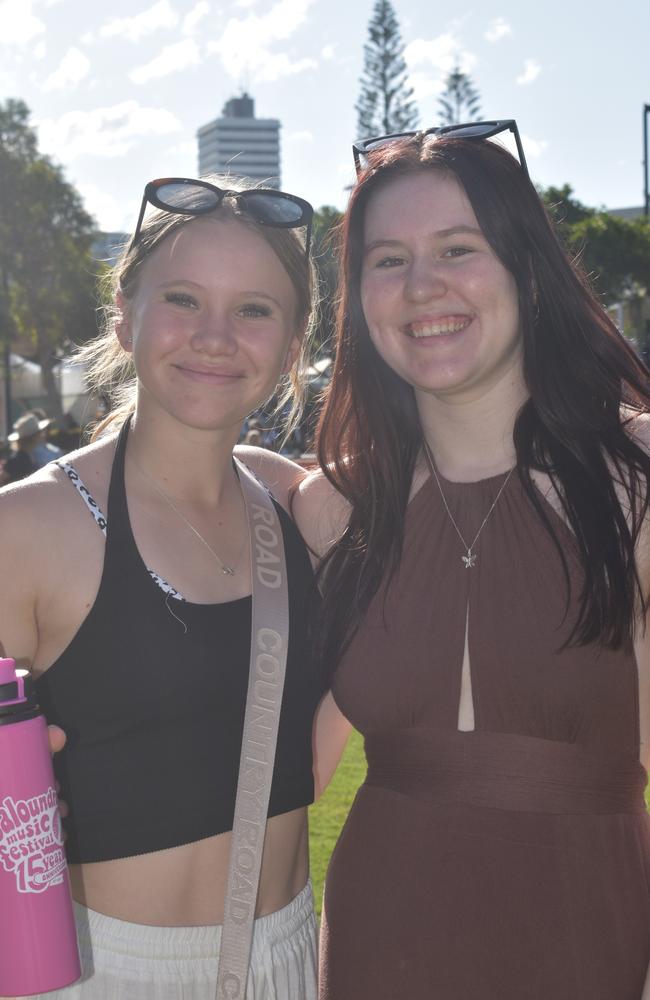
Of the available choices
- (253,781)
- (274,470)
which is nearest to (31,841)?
(253,781)

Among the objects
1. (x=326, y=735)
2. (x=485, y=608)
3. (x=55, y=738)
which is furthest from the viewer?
(x=326, y=735)

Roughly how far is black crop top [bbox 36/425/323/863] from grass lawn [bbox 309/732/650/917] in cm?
266

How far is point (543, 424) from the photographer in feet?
8.77

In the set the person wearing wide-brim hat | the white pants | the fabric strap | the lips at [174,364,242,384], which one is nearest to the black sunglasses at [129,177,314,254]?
the lips at [174,364,242,384]

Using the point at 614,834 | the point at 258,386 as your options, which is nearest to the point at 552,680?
the point at 614,834

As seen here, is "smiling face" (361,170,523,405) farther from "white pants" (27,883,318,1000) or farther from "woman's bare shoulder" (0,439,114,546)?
"white pants" (27,883,318,1000)

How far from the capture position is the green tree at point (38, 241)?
1635 inches

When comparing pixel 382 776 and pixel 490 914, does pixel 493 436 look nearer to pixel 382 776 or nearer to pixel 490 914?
pixel 382 776

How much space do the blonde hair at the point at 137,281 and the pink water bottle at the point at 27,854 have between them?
122 centimetres

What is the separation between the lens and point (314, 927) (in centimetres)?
267

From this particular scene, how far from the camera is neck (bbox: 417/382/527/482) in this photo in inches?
108

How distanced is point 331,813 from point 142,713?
3.96 meters

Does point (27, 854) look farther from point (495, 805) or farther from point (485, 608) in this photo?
point (485, 608)

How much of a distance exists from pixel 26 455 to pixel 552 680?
13.1 m
